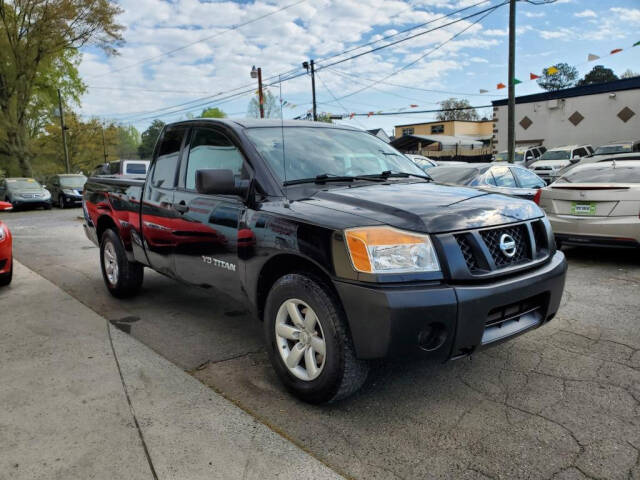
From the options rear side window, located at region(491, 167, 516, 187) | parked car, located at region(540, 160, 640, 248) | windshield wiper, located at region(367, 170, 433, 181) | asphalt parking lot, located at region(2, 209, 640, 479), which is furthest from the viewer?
rear side window, located at region(491, 167, 516, 187)

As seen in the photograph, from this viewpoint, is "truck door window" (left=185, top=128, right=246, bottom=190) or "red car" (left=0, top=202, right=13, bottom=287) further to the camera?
"red car" (left=0, top=202, right=13, bottom=287)

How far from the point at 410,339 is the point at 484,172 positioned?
5.98 metres

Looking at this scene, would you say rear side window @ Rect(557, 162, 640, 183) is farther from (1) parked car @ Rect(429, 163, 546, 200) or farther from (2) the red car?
(2) the red car

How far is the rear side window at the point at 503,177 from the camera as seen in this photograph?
7.96 meters

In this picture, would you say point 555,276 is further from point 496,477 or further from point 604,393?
point 496,477

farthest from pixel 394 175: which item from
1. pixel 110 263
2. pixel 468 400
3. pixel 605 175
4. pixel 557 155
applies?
pixel 557 155

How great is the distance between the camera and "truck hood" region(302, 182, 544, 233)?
102 inches

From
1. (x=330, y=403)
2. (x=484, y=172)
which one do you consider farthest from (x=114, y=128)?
(x=330, y=403)

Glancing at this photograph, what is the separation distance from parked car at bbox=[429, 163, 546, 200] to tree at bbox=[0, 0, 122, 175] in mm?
30021

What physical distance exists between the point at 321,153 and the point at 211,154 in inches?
34.4

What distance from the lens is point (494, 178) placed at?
7.89m

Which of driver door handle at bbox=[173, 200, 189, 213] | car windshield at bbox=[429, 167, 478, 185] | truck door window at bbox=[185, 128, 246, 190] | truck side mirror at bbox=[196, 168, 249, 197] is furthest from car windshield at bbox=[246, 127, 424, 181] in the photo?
car windshield at bbox=[429, 167, 478, 185]

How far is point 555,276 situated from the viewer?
2.99 metres

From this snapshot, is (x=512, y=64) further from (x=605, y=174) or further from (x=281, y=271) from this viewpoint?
(x=281, y=271)
